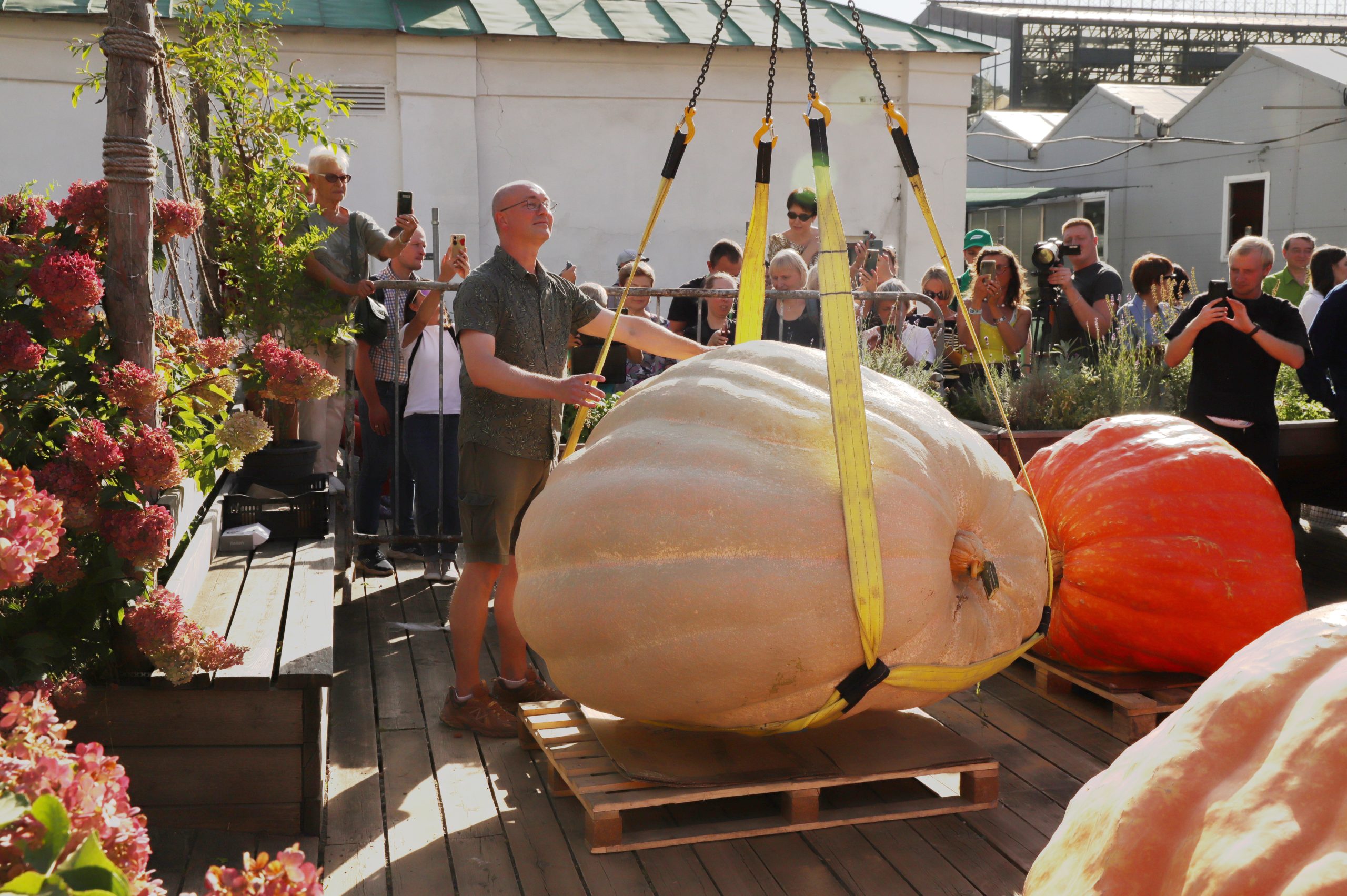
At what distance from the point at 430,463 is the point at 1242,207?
62.4ft

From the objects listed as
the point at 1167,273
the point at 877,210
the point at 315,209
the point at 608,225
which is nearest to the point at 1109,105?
the point at 877,210

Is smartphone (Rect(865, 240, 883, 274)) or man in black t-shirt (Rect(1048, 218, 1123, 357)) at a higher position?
smartphone (Rect(865, 240, 883, 274))

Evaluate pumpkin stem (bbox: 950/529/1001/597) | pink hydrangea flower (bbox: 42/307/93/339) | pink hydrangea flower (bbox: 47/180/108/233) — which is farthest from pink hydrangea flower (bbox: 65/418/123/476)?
pumpkin stem (bbox: 950/529/1001/597)

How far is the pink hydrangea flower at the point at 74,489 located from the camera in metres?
2.68

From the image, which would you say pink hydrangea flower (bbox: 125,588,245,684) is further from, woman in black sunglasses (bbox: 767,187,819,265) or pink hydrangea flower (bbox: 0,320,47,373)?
woman in black sunglasses (bbox: 767,187,819,265)

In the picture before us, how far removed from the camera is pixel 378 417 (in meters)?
5.85

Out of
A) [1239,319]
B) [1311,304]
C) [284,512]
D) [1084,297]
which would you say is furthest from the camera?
[1311,304]

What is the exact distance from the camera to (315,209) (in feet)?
17.9

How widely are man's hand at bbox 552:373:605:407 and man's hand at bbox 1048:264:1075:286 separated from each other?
4.12 meters

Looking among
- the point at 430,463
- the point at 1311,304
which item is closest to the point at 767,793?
the point at 430,463

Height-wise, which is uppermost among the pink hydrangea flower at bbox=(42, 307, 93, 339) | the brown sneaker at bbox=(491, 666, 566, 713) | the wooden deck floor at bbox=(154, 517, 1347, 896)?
the pink hydrangea flower at bbox=(42, 307, 93, 339)

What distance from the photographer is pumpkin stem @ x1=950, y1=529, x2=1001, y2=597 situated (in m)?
2.88

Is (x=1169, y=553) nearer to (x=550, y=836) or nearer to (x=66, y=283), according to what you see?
(x=550, y=836)

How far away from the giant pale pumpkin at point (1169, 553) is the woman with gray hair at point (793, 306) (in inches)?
92.8
